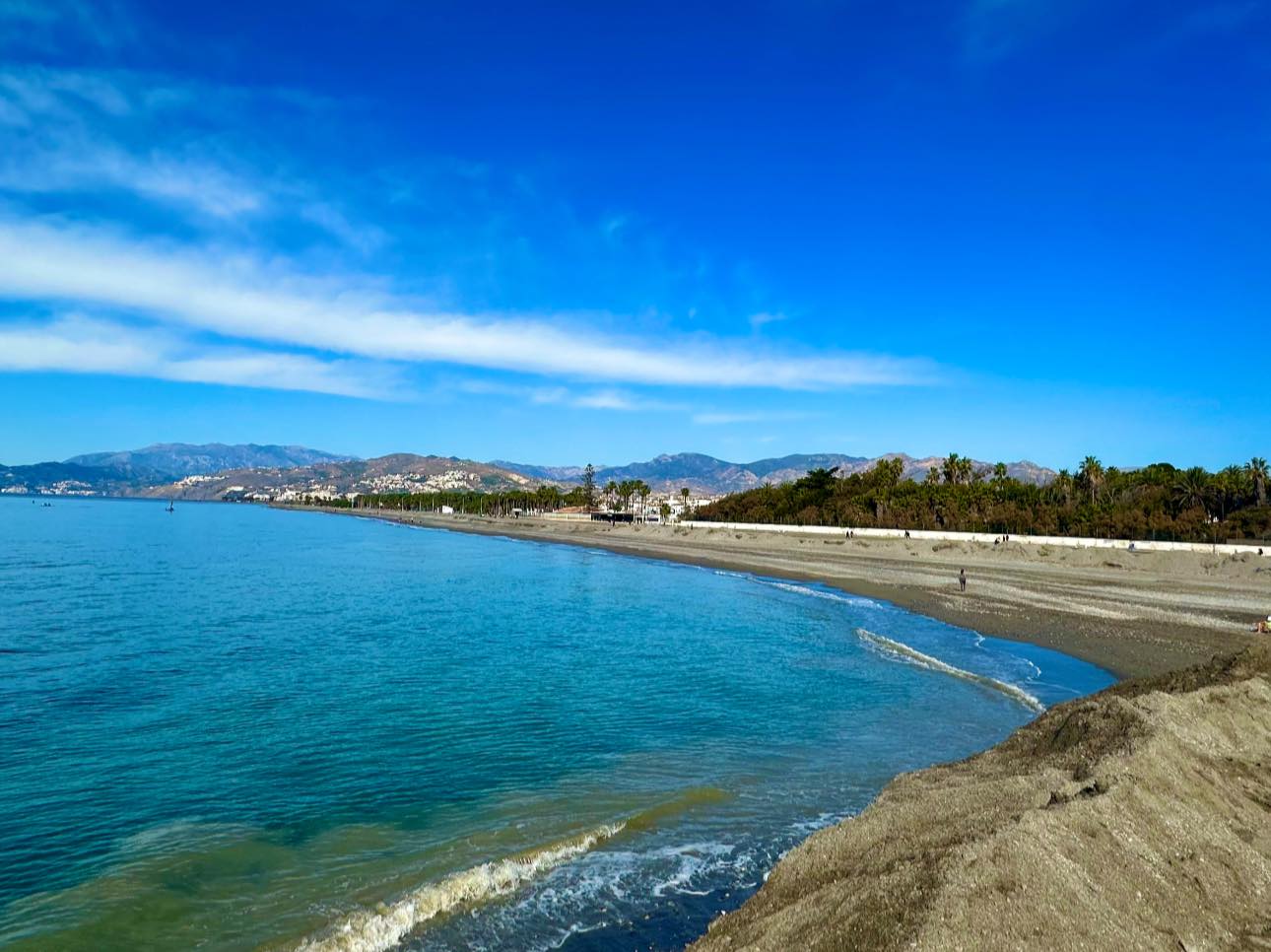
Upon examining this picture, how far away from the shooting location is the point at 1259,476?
265 ft

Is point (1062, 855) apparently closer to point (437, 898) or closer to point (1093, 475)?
point (437, 898)

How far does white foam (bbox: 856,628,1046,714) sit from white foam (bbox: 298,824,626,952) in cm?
1368

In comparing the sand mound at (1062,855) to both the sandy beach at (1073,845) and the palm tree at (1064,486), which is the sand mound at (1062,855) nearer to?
the sandy beach at (1073,845)

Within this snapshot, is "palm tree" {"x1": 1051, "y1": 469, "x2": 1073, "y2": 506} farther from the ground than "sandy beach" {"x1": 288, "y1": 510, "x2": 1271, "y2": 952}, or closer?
farther from the ground

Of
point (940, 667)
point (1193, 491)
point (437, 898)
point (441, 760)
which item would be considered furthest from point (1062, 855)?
point (1193, 491)

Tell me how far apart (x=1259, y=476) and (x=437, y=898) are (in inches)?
3909

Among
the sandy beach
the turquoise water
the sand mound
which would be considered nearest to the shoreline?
the turquoise water

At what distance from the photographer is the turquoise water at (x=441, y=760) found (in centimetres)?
952

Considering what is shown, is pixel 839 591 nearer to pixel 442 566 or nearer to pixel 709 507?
pixel 442 566

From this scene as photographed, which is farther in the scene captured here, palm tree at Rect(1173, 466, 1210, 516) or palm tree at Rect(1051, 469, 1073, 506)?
palm tree at Rect(1051, 469, 1073, 506)

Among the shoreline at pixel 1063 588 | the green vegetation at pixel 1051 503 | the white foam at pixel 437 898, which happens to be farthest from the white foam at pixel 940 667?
the green vegetation at pixel 1051 503

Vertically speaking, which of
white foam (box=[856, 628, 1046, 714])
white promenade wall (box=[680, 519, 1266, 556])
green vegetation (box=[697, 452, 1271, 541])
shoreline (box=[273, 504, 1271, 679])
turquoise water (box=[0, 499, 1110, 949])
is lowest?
turquoise water (box=[0, 499, 1110, 949])

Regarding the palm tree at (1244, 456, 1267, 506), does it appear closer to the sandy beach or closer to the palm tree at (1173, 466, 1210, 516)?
the palm tree at (1173, 466, 1210, 516)

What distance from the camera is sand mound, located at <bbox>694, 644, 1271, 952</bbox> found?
21.7 feet
